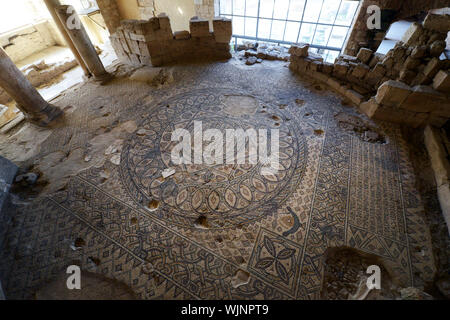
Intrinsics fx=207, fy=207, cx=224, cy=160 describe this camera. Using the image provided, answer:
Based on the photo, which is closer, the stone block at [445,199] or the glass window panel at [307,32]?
the stone block at [445,199]

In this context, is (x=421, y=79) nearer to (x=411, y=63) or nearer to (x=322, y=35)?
(x=411, y=63)

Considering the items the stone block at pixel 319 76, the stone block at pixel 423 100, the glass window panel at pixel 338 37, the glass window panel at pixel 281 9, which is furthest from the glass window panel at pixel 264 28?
the stone block at pixel 423 100

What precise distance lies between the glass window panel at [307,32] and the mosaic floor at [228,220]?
5.75 m

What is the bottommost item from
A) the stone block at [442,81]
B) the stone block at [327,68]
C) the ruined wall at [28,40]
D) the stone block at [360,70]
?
the ruined wall at [28,40]

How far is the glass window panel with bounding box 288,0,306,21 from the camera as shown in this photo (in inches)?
318

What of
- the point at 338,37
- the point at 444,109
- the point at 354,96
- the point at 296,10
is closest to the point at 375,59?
the point at 354,96

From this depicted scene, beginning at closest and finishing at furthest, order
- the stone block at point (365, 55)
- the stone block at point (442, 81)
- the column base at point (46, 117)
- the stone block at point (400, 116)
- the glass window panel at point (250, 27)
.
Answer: the stone block at point (442, 81), the stone block at point (400, 116), the column base at point (46, 117), the stone block at point (365, 55), the glass window panel at point (250, 27)

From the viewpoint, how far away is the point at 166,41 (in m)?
6.66

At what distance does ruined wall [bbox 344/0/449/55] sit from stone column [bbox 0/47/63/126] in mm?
9040

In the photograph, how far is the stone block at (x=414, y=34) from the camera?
4.14m

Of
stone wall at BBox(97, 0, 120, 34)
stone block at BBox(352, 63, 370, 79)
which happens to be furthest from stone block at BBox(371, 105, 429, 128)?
stone wall at BBox(97, 0, 120, 34)

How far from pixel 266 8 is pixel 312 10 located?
1.88m

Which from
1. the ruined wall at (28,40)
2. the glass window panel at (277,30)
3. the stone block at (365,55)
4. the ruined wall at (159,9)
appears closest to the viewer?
the stone block at (365,55)

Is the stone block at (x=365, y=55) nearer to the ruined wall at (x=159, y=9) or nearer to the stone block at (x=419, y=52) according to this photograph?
the stone block at (x=419, y=52)
